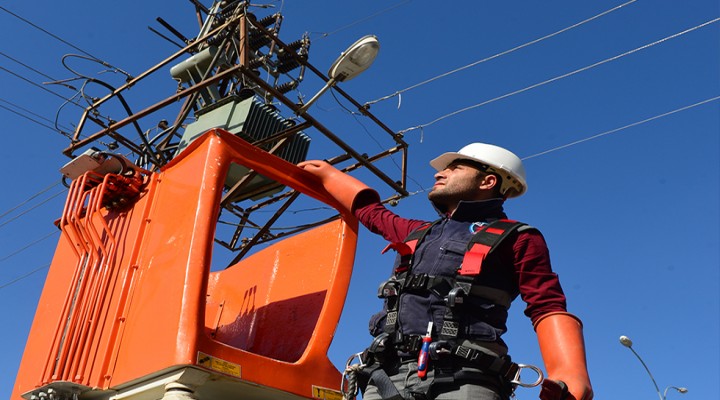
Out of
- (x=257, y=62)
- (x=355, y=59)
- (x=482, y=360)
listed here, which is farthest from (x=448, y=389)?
(x=257, y=62)

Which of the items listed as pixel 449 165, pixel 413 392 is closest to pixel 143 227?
pixel 449 165

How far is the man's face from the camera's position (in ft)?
14.0

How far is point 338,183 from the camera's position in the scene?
5.26m

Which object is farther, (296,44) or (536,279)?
(296,44)

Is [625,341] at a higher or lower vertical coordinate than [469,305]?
higher

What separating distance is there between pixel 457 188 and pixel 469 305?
2.48 ft

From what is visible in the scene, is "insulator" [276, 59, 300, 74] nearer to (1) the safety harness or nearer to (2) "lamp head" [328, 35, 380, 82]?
(2) "lamp head" [328, 35, 380, 82]

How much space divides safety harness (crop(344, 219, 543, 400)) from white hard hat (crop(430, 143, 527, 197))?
41 cm

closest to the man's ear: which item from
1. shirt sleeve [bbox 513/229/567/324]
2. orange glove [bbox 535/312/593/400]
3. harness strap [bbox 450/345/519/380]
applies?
shirt sleeve [bbox 513/229/567/324]

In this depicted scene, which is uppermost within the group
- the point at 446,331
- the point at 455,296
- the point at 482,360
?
the point at 455,296

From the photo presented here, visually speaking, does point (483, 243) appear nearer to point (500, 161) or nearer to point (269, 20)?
point (500, 161)

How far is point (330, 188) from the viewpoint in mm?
5352

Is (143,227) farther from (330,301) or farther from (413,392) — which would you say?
(413,392)

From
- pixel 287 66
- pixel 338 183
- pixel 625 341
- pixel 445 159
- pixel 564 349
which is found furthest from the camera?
pixel 625 341
